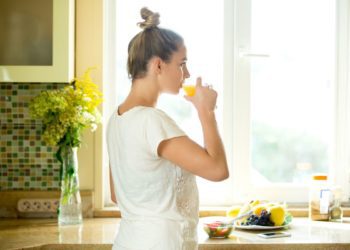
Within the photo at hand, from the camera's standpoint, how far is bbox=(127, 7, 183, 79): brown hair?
5.23 feet

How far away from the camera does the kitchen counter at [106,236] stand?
2.00 m

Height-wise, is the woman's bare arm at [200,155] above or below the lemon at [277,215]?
above

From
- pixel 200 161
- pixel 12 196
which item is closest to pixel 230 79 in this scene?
pixel 12 196

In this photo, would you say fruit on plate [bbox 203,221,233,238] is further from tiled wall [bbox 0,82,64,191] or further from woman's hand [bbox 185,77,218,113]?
tiled wall [bbox 0,82,64,191]

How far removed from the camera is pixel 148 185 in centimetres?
156

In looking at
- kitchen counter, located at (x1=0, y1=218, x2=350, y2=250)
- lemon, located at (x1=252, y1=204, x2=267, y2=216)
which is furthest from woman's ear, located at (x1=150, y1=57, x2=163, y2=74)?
lemon, located at (x1=252, y1=204, x2=267, y2=216)

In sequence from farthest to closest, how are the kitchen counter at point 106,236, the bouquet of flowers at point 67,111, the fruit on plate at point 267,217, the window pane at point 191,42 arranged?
the window pane at point 191,42 < the bouquet of flowers at point 67,111 < the fruit on plate at point 267,217 < the kitchen counter at point 106,236

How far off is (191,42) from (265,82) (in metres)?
0.40

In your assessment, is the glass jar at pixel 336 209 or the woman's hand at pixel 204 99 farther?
the glass jar at pixel 336 209

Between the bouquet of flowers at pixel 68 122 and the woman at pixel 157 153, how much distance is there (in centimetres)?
79

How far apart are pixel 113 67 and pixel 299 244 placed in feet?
4.00

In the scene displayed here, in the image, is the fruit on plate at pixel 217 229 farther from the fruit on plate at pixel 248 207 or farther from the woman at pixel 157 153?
the woman at pixel 157 153

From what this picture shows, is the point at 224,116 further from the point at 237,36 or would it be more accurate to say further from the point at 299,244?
the point at 299,244

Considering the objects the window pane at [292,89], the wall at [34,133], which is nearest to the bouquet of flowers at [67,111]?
the wall at [34,133]
